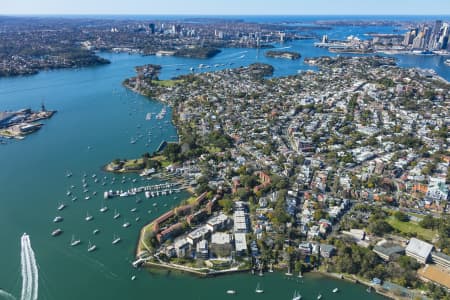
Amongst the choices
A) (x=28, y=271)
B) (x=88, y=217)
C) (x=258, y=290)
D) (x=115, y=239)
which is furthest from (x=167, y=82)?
(x=258, y=290)

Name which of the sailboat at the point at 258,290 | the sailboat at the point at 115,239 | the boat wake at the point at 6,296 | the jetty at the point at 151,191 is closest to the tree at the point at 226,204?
the jetty at the point at 151,191

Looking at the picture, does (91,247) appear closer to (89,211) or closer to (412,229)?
(89,211)

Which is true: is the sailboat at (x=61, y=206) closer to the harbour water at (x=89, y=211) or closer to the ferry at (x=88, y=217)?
the harbour water at (x=89, y=211)

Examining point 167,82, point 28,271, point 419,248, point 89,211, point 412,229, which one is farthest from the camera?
point 167,82

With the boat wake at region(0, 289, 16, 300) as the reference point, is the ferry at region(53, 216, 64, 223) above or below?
above

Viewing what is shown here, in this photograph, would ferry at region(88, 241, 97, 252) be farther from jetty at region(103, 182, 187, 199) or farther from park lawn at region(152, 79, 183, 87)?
park lawn at region(152, 79, 183, 87)

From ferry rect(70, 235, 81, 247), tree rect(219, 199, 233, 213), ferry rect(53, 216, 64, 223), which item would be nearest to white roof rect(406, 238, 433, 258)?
tree rect(219, 199, 233, 213)
